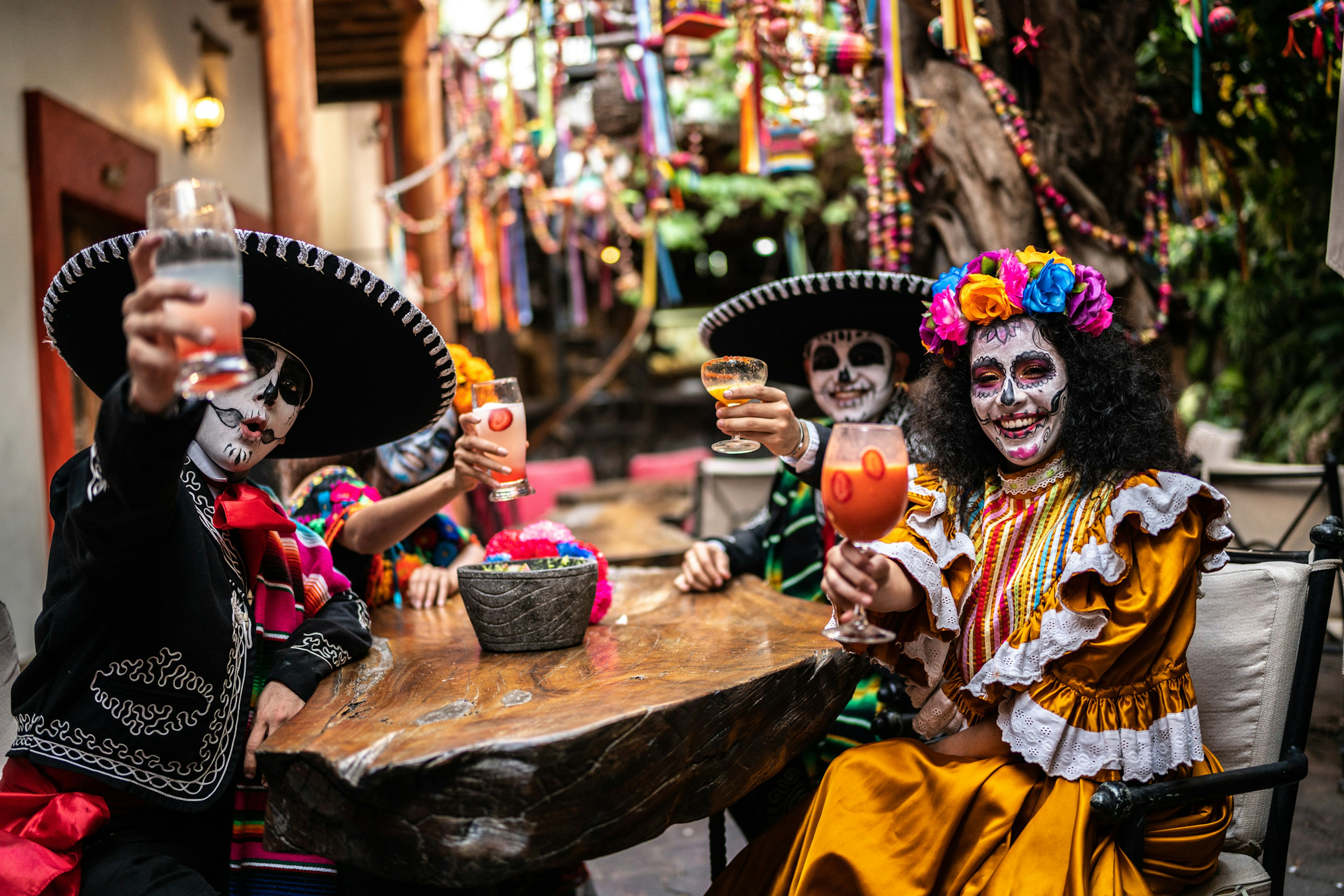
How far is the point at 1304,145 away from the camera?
4.37 m

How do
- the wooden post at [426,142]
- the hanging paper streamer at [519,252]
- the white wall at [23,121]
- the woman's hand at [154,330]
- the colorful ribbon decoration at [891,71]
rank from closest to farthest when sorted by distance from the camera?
the woman's hand at [154,330], the colorful ribbon decoration at [891,71], the white wall at [23,121], the wooden post at [426,142], the hanging paper streamer at [519,252]

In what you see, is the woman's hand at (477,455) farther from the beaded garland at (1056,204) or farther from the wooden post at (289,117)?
the wooden post at (289,117)

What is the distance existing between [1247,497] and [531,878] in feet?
12.7

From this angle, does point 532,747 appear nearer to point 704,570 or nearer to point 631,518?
point 704,570

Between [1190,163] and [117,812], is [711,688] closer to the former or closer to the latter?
[117,812]

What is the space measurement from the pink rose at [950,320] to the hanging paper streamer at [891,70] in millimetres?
1643

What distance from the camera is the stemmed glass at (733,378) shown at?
1973 mm

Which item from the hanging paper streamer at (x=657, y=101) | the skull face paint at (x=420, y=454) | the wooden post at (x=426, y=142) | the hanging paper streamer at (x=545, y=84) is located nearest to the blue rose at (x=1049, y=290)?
the skull face paint at (x=420, y=454)

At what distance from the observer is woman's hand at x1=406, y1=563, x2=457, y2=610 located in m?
2.61

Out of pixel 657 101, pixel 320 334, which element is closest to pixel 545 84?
pixel 657 101

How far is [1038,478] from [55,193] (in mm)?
4677

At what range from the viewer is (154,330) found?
1202mm

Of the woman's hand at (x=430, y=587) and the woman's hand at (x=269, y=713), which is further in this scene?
the woman's hand at (x=430, y=587)

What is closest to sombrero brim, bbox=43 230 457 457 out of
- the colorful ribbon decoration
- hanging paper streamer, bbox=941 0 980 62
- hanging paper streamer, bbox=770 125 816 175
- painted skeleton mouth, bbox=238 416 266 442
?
painted skeleton mouth, bbox=238 416 266 442
